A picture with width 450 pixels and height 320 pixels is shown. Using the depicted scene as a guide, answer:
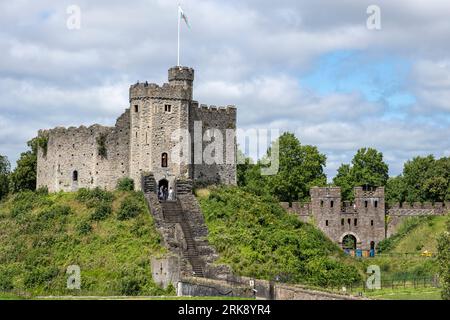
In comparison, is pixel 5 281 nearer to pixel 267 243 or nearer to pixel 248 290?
pixel 267 243

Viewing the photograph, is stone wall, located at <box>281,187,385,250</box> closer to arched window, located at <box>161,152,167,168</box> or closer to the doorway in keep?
the doorway in keep

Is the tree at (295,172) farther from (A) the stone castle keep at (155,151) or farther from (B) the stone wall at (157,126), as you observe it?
(B) the stone wall at (157,126)

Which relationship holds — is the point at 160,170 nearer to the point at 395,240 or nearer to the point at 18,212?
the point at 18,212

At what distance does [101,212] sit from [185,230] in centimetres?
627

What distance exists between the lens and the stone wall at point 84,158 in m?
61.0

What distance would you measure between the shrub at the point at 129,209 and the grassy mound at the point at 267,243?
439 cm

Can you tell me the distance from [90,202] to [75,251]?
6.42 metres

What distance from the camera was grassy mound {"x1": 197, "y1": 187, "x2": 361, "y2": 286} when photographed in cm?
5003

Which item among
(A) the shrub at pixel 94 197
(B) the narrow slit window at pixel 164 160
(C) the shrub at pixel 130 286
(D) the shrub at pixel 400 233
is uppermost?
(B) the narrow slit window at pixel 164 160

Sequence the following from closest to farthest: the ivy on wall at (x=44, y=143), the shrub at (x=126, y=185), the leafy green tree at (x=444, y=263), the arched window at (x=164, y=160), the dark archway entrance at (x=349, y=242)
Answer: the leafy green tree at (x=444, y=263) < the arched window at (x=164, y=160) < the shrub at (x=126, y=185) < the ivy on wall at (x=44, y=143) < the dark archway entrance at (x=349, y=242)

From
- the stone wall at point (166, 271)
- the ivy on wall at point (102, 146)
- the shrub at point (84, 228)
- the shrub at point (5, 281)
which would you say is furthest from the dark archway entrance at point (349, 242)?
the shrub at point (5, 281)

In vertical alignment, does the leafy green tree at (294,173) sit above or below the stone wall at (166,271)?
above

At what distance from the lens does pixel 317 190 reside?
77.5 m

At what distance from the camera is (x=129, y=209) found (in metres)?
56.2
